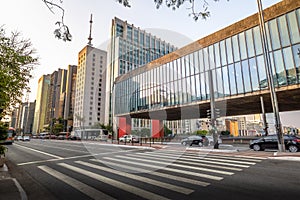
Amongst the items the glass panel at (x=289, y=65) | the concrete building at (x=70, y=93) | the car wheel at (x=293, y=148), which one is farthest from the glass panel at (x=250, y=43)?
the concrete building at (x=70, y=93)

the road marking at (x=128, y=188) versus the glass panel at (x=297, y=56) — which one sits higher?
the glass panel at (x=297, y=56)

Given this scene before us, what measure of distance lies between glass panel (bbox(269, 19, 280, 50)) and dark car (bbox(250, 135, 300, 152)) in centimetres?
1292

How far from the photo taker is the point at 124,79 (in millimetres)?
49969

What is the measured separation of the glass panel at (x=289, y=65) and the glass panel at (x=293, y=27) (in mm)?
1214

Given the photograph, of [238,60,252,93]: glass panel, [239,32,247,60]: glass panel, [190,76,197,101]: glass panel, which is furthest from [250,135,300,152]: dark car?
[190,76,197,101]: glass panel

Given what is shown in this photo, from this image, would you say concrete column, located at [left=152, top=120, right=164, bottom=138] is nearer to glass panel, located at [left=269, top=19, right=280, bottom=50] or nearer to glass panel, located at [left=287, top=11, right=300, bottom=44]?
glass panel, located at [left=269, top=19, right=280, bottom=50]

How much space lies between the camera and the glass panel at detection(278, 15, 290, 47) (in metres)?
21.5

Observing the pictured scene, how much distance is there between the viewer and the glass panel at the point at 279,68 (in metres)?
21.3

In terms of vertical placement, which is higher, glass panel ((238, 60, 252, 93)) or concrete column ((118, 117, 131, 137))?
glass panel ((238, 60, 252, 93))

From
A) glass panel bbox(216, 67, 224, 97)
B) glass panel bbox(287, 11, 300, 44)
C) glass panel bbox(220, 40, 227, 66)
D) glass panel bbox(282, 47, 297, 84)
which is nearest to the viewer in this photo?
glass panel bbox(282, 47, 297, 84)

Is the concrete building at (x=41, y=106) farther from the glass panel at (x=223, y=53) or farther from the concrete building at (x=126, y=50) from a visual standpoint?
the glass panel at (x=223, y=53)

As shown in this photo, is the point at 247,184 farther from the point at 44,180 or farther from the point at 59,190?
the point at 44,180

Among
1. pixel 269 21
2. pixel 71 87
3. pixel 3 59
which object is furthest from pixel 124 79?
pixel 71 87

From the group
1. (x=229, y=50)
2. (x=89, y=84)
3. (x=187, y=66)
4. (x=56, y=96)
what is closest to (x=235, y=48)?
(x=229, y=50)
